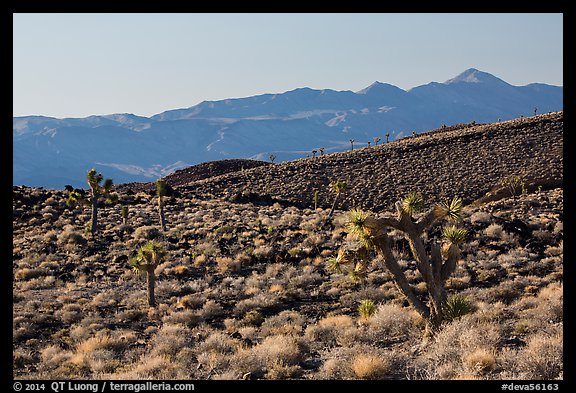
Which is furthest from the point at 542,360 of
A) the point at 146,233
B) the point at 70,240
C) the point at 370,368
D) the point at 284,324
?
the point at 70,240

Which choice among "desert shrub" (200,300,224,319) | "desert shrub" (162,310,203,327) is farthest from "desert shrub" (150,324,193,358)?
"desert shrub" (200,300,224,319)

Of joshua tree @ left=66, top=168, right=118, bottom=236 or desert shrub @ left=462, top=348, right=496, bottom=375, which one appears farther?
Result: joshua tree @ left=66, top=168, right=118, bottom=236

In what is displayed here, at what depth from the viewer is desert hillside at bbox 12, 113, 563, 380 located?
10477 millimetres

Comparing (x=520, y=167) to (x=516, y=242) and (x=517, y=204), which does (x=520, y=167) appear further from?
(x=516, y=242)

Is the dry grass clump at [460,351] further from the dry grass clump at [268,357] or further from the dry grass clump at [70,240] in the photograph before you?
the dry grass clump at [70,240]

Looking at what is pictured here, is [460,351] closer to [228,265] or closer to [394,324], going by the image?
[394,324]

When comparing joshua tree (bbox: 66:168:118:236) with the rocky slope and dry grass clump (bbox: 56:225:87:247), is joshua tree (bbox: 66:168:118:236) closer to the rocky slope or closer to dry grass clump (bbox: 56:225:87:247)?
dry grass clump (bbox: 56:225:87:247)

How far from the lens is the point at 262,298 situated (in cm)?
2012

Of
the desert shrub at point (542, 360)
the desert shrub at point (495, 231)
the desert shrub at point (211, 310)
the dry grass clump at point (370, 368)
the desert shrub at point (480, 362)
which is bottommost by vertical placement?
the desert shrub at point (211, 310)

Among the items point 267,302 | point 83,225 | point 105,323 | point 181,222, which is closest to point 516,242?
point 267,302

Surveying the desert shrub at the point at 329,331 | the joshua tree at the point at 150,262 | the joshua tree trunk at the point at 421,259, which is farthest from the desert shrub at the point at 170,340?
the joshua tree trunk at the point at 421,259

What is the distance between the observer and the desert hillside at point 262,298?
34.4 ft

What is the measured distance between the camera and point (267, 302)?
19688mm

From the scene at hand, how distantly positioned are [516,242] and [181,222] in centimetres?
2712
